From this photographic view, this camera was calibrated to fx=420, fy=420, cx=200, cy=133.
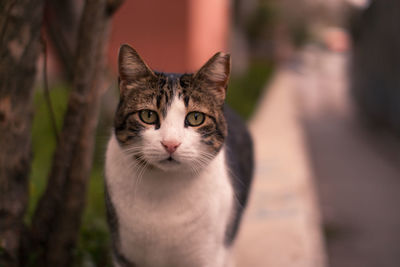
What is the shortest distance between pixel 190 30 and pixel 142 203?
Result: 472 centimetres

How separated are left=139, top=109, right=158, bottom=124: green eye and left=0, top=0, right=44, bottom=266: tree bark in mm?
515

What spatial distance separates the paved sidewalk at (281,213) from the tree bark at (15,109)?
3.80ft

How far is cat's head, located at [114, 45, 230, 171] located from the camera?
121cm

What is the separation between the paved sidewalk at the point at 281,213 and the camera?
2238mm

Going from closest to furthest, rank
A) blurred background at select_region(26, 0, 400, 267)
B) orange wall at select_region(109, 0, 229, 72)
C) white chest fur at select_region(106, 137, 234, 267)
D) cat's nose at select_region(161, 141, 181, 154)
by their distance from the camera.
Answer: cat's nose at select_region(161, 141, 181, 154) → white chest fur at select_region(106, 137, 234, 267) → blurred background at select_region(26, 0, 400, 267) → orange wall at select_region(109, 0, 229, 72)

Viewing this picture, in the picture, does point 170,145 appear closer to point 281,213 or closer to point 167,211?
point 167,211

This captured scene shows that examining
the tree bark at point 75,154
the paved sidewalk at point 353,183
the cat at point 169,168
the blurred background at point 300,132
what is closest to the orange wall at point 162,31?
the blurred background at point 300,132

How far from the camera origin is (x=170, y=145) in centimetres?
119

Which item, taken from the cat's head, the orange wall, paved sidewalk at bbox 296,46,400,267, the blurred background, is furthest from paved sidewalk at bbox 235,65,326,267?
the orange wall

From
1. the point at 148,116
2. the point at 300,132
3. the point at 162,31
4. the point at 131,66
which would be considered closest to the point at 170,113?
the point at 148,116

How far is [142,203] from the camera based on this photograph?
4.42 ft

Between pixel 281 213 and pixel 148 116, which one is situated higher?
pixel 148 116

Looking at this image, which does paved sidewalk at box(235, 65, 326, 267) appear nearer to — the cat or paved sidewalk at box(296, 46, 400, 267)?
paved sidewalk at box(296, 46, 400, 267)

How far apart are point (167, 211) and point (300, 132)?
3817 millimetres
